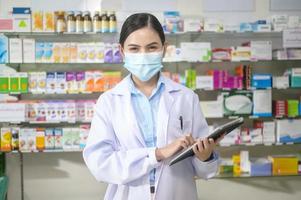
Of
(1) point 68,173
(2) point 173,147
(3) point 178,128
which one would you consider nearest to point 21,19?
(1) point 68,173

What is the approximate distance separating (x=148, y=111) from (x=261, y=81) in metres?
2.67

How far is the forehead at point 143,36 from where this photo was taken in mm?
1582

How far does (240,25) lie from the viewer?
3.99m

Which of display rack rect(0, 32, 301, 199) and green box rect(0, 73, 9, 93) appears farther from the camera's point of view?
display rack rect(0, 32, 301, 199)

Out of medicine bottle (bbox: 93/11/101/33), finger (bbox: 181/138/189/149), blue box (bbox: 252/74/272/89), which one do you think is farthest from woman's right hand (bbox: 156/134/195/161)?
blue box (bbox: 252/74/272/89)

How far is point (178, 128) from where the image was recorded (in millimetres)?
1597

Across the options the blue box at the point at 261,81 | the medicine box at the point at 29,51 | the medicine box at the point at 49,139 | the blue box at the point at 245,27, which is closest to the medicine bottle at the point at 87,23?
the medicine box at the point at 29,51

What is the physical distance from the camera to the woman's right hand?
56.1 inches

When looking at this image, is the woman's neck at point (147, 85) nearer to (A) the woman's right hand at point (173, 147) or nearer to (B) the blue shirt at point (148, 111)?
(B) the blue shirt at point (148, 111)

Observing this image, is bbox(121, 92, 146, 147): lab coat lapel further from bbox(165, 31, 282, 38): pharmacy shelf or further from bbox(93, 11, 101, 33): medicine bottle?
bbox(165, 31, 282, 38): pharmacy shelf

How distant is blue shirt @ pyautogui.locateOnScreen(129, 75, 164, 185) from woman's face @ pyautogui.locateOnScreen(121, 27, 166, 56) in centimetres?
15

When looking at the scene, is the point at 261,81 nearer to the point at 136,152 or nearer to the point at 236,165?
the point at 236,165

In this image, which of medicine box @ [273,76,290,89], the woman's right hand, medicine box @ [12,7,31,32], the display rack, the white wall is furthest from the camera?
the white wall

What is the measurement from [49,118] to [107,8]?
140 cm
